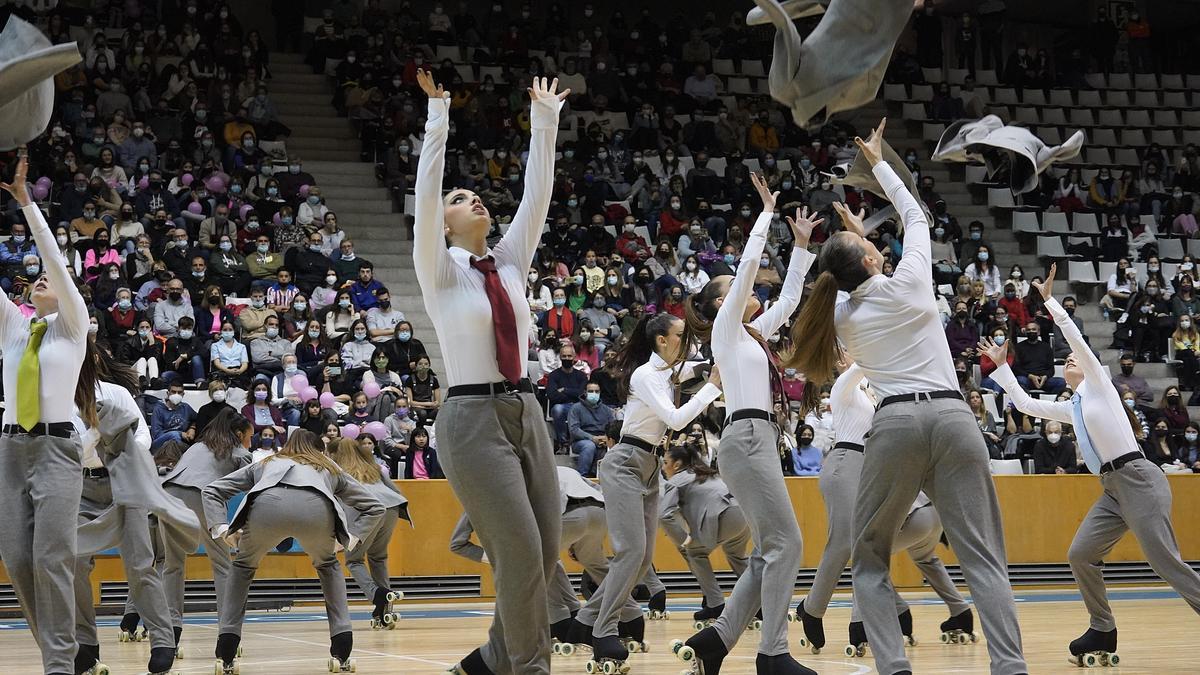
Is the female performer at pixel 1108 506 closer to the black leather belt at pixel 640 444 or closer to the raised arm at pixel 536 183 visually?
the black leather belt at pixel 640 444

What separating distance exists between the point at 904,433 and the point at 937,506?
1.12ft

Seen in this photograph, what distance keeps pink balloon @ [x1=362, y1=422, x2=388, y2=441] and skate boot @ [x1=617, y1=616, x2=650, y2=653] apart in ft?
22.5

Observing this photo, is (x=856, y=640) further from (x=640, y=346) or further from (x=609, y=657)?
(x=640, y=346)

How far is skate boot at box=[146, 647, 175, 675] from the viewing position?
24.7ft

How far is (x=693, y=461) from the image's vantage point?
411 inches

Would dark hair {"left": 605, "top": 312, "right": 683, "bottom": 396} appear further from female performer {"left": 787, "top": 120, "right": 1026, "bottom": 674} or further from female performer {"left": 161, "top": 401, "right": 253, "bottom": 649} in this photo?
female performer {"left": 161, "top": 401, "right": 253, "bottom": 649}

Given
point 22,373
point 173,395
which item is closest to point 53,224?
point 173,395

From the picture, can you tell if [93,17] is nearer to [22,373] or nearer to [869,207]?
[869,207]

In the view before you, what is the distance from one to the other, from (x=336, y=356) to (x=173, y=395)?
2102 mm

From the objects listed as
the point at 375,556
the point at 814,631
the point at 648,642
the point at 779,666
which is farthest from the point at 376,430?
the point at 779,666

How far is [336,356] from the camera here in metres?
16.4

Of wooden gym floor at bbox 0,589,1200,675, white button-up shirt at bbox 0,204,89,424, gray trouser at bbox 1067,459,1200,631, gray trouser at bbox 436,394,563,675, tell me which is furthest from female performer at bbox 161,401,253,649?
gray trouser at bbox 1067,459,1200,631

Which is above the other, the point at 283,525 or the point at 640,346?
the point at 640,346

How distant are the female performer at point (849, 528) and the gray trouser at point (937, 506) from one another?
7.25 ft
